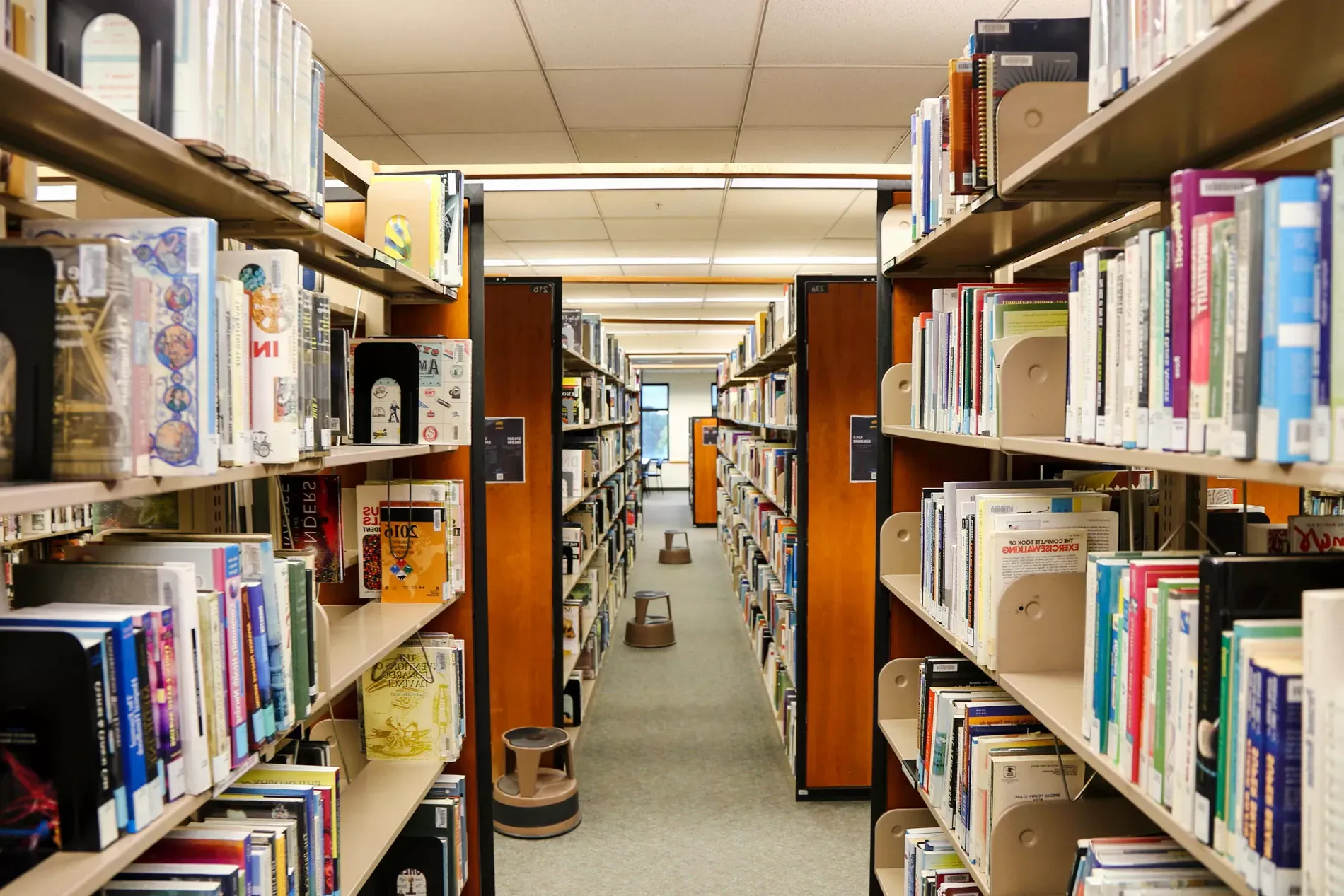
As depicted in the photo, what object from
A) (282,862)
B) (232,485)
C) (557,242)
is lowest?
(282,862)

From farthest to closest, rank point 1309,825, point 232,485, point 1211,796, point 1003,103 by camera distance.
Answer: point 232,485
point 1003,103
point 1211,796
point 1309,825

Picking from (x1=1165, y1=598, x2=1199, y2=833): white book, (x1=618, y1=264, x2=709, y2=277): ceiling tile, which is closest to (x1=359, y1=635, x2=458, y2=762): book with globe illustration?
(x1=1165, y1=598, x2=1199, y2=833): white book

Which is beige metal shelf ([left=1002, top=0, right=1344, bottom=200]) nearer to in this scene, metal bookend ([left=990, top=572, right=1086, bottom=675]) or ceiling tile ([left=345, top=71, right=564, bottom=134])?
metal bookend ([left=990, top=572, right=1086, bottom=675])

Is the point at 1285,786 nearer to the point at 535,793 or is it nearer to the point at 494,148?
the point at 535,793

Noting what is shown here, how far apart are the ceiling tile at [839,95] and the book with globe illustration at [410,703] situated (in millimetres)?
2869

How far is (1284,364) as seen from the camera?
83 cm

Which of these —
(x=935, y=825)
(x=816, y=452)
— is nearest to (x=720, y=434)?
(x=816, y=452)

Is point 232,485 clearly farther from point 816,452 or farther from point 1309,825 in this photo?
point 816,452

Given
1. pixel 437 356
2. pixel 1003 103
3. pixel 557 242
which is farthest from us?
pixel 557 242

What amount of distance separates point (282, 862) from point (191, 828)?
0.52 ft

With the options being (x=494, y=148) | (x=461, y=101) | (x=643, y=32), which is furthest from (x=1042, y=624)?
(x=494, y=148)

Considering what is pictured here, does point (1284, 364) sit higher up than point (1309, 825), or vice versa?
point (1284, 364)

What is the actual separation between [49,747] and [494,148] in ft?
14.3

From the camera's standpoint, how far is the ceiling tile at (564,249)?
695cm
